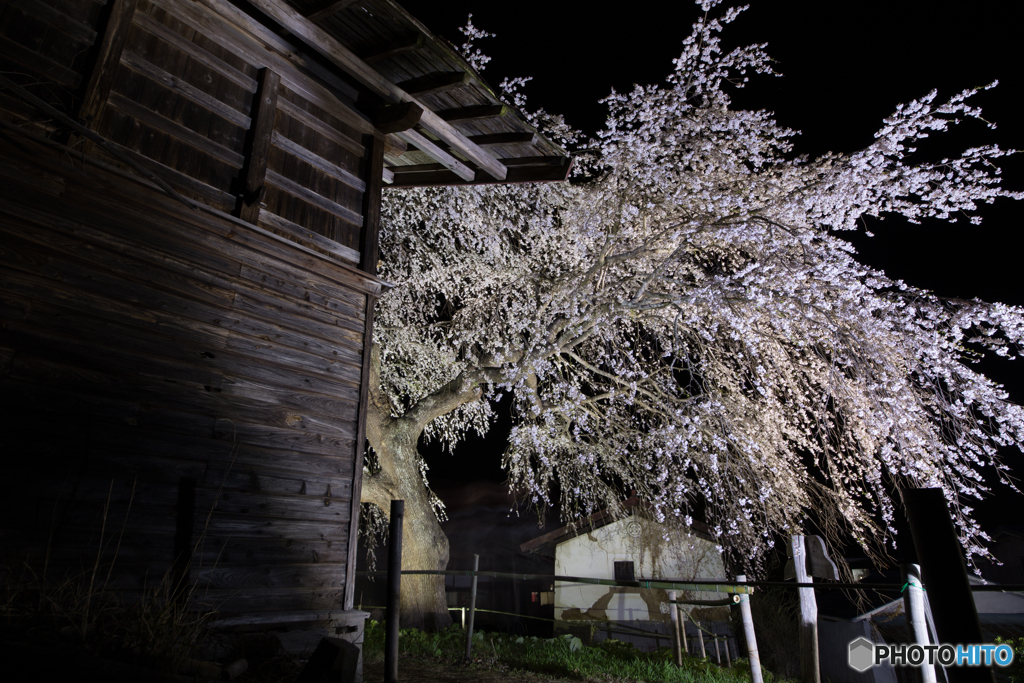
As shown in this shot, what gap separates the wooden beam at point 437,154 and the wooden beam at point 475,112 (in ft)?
1.40

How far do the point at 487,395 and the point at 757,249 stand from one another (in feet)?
18.8

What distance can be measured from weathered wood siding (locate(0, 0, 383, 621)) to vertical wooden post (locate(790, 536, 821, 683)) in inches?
274

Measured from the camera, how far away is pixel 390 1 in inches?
198

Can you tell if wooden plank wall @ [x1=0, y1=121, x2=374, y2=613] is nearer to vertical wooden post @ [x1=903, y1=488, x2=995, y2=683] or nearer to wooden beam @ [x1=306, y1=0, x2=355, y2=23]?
wooden beam @ [x1=306, y1=0, x2=355, y2=23]

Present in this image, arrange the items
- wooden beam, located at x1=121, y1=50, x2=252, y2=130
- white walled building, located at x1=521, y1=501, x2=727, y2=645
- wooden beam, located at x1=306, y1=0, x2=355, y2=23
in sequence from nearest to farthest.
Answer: wooden beam, located at x1=121, y1=50, x2=252, y2=130
wooden beam, located at x1=306, y1=0, x2=355, y2=23
white walled building, located at x1=521, y1=501, x2=727, y2=645

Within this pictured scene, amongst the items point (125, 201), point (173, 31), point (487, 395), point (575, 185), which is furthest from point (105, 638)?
point (575, 185)

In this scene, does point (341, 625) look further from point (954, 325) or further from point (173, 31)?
point (954, 325)

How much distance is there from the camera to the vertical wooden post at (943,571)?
6.52ft

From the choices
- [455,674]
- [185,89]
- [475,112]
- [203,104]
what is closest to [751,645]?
[455,674]

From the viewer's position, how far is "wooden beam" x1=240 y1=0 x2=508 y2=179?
5062mm

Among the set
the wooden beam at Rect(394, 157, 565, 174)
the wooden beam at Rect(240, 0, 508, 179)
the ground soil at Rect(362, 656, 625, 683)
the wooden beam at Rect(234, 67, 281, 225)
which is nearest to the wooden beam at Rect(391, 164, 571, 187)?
the wooden beam at Rect(394, 157, 565, 174)

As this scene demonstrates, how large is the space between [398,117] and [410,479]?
6.86m

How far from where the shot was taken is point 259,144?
16.6ft

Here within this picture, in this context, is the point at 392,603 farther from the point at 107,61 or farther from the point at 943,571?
the point at 107,61
